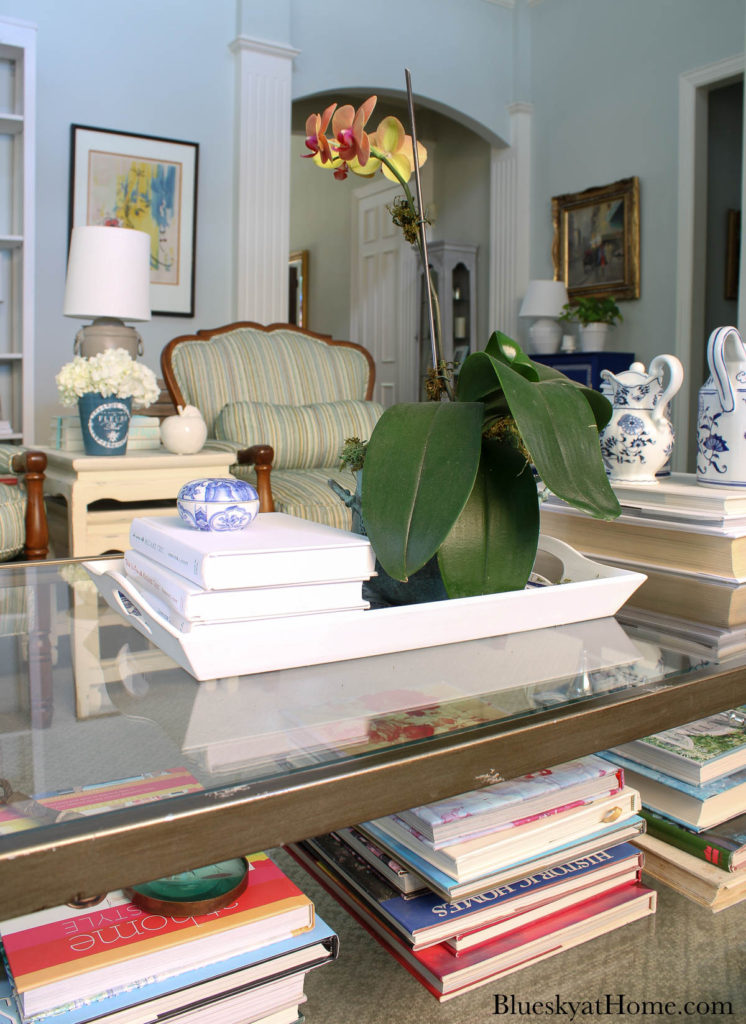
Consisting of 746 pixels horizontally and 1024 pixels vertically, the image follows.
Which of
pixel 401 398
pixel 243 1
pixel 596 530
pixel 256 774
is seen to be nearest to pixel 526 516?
pixel 596 530

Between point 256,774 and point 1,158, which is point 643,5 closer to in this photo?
point 1,158

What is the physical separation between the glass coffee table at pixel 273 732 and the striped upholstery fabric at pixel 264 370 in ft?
8.72

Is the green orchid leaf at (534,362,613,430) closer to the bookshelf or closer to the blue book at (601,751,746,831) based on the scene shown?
the blue book at (601,751,746,831)

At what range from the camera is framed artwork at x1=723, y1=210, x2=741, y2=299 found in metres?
5.29

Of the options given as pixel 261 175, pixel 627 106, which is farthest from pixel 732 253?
pixel 261 175

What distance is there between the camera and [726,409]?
1111 mm

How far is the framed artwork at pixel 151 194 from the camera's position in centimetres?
446

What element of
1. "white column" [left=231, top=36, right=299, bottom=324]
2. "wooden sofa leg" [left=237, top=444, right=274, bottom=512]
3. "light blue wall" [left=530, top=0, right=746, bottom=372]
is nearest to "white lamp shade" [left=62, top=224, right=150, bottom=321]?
"wooden sofa leg" [left=237, top=444, right=274, bottom=512]

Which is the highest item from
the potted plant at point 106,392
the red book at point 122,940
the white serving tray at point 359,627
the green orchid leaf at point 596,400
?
the potted plant at point 106,392

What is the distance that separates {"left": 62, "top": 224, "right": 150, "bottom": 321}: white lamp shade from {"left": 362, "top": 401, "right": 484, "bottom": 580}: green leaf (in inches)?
93.3

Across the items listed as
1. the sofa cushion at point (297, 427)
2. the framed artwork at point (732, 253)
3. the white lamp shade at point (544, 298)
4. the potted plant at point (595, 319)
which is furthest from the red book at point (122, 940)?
the framed artwork at point (732, 253)

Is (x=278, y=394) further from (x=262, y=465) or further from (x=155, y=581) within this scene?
(x=155, y=581)

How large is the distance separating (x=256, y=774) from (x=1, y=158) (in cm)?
437

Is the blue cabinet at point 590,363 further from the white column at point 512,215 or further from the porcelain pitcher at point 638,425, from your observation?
the porcelain pitcher at point 638,425
